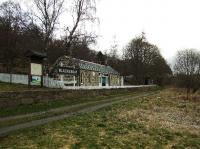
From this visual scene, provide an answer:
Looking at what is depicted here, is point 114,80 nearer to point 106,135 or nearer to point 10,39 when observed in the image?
point 10,39

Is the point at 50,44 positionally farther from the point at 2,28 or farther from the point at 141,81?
the point at 141,81

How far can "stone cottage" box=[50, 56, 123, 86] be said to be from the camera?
32562mm

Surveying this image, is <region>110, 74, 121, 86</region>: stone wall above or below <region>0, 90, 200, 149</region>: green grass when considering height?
above

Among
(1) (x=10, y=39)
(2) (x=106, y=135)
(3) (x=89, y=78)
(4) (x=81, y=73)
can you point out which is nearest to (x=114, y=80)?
(3) (x=89, y=78)

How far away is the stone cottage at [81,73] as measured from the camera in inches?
1282

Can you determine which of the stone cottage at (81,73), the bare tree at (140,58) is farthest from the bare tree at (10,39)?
the bare tree at (140,58)

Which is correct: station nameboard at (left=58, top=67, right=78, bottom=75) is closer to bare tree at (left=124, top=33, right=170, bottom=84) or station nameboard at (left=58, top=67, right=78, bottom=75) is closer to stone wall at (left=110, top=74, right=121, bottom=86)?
stone wall at (left=110, top=74, right=121, bottom=86)

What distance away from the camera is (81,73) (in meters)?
49.7

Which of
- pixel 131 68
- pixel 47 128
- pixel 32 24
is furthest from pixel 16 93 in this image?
pixel 131 68

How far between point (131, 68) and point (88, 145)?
7084 centimetres

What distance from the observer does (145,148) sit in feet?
34.6

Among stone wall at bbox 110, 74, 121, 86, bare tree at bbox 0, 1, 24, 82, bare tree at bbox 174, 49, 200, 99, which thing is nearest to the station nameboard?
bare tree at bbox 0, 1, 24, 82

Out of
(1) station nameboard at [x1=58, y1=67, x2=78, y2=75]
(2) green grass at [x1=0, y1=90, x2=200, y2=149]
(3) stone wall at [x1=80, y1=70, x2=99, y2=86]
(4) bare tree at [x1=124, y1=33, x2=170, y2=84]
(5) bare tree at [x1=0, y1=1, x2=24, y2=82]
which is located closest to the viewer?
(2) green grass at [x1=0, y1=90, x2=200, y2=149]

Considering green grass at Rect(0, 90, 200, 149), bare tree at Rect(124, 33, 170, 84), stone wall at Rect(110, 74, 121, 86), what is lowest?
green grass at Rect(0, 90, 200, 149)
